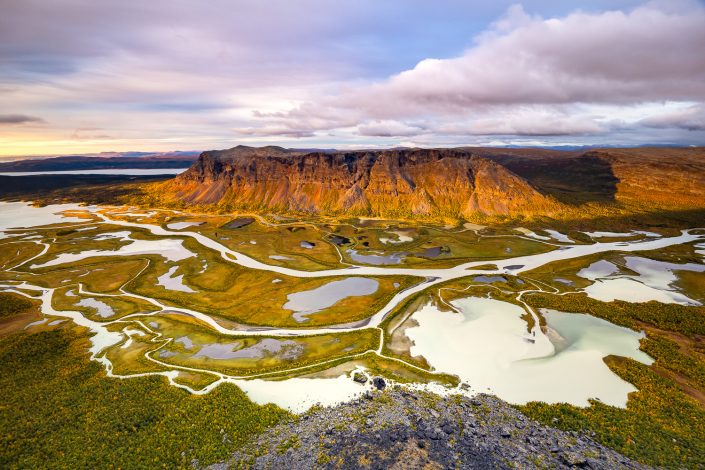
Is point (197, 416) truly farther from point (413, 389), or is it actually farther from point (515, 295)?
point (515, 295)

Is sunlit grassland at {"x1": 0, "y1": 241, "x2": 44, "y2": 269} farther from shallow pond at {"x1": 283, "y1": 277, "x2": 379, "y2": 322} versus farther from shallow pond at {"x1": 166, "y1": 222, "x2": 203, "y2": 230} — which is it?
shallow pond at {"x1": 283, "y1": 277, "x2": 379, "y2": 322}

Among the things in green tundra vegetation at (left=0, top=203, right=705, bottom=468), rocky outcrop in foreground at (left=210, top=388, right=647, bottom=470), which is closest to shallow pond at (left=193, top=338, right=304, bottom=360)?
green tundra vegetation at (left=0, top=203, right=705, bottom=468)

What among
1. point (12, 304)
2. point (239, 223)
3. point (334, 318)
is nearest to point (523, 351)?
point (334, 318)

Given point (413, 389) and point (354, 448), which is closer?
point (354, 448)

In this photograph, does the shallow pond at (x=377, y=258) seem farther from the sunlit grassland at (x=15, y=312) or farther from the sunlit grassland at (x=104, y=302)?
the sunlit grassland at (x=15, y=312)

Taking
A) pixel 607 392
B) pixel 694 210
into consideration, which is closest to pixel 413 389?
pixel 607 392

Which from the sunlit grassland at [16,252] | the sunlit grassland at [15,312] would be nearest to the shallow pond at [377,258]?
the sunlit grassland at [15,312]

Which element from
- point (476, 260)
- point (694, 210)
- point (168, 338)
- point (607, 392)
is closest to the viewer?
point (607, 392)
